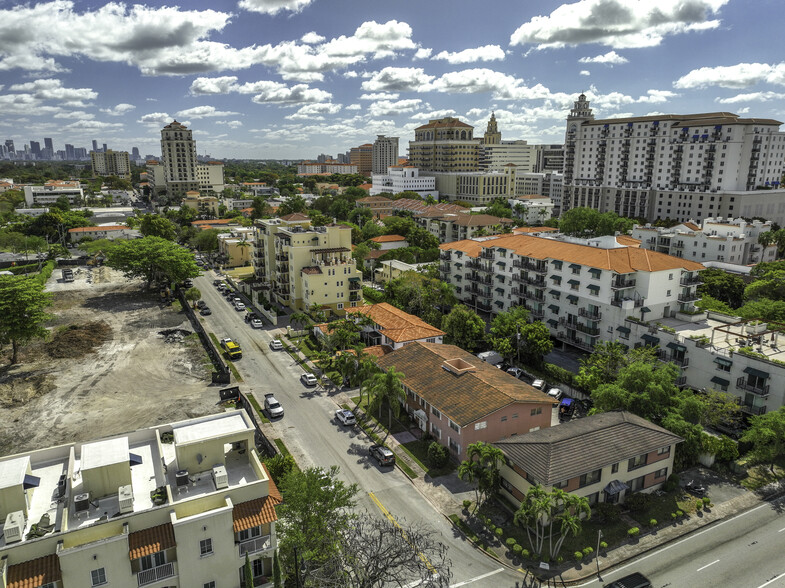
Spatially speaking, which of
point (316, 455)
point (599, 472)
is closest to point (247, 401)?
point (316, 455)

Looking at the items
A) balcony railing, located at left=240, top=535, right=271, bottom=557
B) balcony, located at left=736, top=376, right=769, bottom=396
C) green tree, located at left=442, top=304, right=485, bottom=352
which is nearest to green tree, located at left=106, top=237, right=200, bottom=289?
green tree, located at left=442, top=304, right=485, bottom=352

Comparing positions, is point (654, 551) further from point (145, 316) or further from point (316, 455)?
point (145, 316)

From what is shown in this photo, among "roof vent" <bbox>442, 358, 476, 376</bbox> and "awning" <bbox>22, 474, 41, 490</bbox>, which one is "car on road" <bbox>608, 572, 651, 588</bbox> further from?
"awning" <bbox>22, 474, 41, 490</bbox>

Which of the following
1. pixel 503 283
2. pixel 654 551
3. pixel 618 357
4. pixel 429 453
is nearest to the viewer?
pixel 654 551

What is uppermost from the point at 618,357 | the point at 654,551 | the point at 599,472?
the point at 618,357

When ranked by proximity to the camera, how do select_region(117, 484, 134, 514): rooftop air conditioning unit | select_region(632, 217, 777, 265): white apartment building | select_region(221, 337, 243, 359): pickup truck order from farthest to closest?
select_region(632, 217, 777, 265): white apartment building
select_region(221, 337, 243, 359): pickup truck
select_region(117, 484, 134, 514): rooftop air conditioning unit
